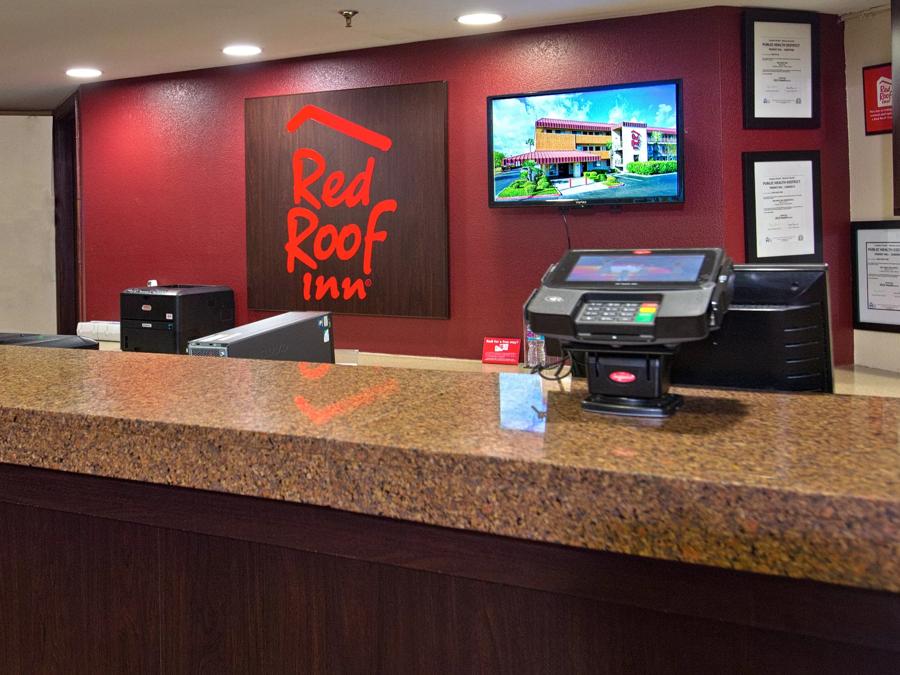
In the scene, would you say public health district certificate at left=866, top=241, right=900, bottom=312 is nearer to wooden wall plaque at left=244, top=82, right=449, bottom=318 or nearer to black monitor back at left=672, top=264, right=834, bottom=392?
wooden wall plaque at left=244, top=82, right=449, bottom=318

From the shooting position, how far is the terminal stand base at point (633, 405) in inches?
35.7

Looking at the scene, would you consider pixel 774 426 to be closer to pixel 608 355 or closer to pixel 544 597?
pixel 608 355

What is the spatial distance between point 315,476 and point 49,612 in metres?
0.54

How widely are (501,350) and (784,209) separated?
5.18 feet

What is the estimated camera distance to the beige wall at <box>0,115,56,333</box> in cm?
656

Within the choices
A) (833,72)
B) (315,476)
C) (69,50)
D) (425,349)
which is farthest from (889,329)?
(69,50)

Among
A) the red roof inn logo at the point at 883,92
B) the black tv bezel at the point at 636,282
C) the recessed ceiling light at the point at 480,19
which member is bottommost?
the black tv bezel at the point at 636,282

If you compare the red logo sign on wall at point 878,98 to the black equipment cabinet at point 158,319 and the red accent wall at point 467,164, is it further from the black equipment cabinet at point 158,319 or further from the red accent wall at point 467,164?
the black equipment cabinet at point 158,319

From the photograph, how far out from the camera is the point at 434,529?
0.83m

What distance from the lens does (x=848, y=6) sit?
3.94 metres

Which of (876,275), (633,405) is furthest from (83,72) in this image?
(633,405)

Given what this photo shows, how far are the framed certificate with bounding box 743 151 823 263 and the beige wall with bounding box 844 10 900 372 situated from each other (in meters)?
0.23

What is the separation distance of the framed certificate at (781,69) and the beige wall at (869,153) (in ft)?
0.64

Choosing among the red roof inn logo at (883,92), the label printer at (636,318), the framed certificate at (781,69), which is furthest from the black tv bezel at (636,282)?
the red roof inn logo at (883,92)
